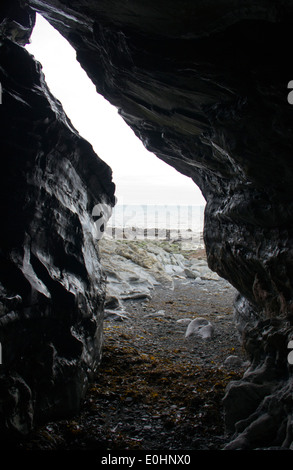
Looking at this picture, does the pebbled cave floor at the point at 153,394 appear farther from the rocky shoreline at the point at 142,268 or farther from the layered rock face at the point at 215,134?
the rocky shoreline at the point at 142,268

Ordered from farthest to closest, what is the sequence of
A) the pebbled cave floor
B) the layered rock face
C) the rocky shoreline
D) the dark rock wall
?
1. the rocky shoreline
2. the dark rock wall
3. the pebbled cave floor
4. the layered rock face

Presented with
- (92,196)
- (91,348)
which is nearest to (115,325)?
(91,348)

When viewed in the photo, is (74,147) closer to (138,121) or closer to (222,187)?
(138,121)

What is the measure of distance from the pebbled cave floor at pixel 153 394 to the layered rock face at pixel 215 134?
124 cm

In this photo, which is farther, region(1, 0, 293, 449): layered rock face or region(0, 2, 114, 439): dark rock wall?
region(0, 2, 114, 439): dark rock wall

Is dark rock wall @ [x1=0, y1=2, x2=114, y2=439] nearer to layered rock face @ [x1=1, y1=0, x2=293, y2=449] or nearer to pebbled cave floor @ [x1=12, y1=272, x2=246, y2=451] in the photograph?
layered rock face @ [x1=1, y1=0, x2=293, y2=449]

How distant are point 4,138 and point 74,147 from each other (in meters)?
2.90

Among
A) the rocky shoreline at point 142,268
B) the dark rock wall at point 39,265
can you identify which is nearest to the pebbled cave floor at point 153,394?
the dark rock wall at point 39,265

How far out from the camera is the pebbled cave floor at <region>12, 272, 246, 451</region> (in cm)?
663

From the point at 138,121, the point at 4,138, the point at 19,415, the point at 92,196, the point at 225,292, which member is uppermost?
the point at 138,121

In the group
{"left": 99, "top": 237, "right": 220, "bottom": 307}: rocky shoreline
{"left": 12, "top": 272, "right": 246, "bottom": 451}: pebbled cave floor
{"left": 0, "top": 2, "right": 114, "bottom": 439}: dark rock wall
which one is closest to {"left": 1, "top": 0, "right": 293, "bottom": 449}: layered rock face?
{"left": 0, "top": 2, "right": 114, "bottom": 439}: dark rock wall

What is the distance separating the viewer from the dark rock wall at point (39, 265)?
678 centimetres

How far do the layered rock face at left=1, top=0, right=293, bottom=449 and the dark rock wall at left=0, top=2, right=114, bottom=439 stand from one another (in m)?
0.06

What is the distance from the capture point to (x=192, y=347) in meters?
12.3
